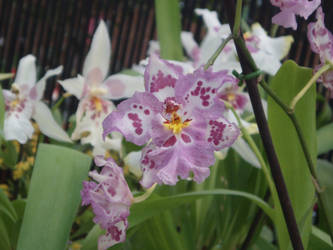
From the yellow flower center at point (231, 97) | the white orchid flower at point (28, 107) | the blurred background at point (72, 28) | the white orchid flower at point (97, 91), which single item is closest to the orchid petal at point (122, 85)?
A: the white orchid flower at point (97, 91)

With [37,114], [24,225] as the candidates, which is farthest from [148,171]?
[37,114]

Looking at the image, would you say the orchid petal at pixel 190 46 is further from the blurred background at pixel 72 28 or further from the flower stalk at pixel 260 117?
the blurred background at pixel 72 28

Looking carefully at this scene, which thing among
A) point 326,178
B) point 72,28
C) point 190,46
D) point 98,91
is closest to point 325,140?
point 326,178

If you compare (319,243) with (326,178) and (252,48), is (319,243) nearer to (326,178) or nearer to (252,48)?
(326,178)

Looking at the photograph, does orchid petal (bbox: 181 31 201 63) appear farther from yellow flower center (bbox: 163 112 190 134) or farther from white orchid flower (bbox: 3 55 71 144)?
yellow flower center (bbox: 163 112 190 134)

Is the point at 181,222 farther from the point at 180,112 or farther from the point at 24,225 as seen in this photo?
the point at 180,112

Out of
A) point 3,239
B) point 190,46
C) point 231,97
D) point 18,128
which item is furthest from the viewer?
point 190,46
